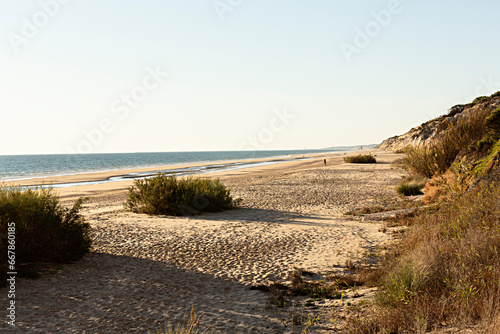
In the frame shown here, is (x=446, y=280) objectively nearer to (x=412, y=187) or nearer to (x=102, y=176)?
(x=412, y=187)

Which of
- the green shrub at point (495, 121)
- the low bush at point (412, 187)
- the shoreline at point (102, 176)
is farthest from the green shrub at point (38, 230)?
the low bush at point (412, 187)

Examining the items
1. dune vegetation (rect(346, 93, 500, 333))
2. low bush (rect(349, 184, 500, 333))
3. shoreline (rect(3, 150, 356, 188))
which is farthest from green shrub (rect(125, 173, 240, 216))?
low bush (rect(349, 184, 500, 333))

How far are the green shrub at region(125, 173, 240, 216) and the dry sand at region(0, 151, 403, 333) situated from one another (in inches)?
23.5

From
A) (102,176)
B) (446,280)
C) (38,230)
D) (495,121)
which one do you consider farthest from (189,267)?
(102,176)

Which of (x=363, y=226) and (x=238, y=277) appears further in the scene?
(x=363, y=226)

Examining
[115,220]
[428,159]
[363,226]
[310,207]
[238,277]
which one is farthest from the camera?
[428,159]

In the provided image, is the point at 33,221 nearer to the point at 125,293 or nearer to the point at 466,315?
the point at 125,293

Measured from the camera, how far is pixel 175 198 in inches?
548

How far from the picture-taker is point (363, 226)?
1119cm

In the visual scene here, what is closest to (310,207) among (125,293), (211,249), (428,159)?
(428,159)

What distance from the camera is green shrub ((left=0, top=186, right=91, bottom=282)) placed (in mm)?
6867

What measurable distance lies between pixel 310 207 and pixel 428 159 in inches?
230

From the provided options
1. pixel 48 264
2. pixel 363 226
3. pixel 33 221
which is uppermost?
pixel 33 221

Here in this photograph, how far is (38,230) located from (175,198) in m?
6.76
